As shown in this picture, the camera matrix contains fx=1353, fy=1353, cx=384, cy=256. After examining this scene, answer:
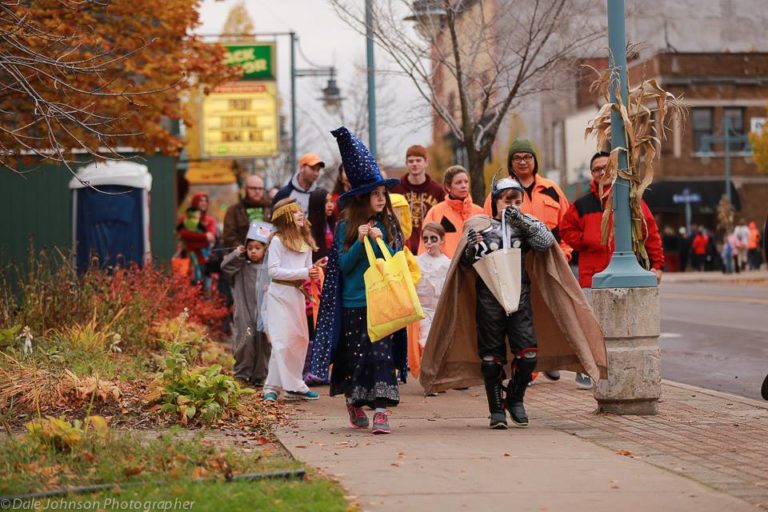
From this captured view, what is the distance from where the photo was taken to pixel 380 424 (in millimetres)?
9109

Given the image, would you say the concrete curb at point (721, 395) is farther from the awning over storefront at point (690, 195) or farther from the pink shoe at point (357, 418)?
the awning over storefront at point (690, 195)

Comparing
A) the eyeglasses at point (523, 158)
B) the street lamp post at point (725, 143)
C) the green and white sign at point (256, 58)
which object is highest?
the green and white sign at point (256, 58)

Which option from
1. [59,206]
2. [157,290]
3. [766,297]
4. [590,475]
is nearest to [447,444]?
[590,475]

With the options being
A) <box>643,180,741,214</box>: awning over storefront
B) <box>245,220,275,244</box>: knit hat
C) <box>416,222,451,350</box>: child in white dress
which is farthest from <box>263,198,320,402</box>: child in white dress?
<box>643,180,741,214</box>: awning over storefront

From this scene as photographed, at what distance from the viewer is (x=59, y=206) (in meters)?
24.6

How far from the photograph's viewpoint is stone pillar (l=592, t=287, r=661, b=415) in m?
9.88

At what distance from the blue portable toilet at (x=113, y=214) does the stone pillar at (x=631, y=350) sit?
12.9m

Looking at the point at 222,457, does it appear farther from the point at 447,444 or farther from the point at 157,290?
the point at 157,290

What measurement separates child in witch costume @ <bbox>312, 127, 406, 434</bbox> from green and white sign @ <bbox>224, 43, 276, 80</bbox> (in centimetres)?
2755

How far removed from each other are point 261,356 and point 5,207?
12834mm

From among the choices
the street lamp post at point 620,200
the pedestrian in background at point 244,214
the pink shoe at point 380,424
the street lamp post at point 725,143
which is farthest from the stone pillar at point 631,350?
the street lamp post at point 725,143

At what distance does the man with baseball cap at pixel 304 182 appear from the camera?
13227 millimetres

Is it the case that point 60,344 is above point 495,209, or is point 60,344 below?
below

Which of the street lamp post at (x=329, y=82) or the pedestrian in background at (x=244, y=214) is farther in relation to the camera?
the street lamp post at (x=329, y=82)
